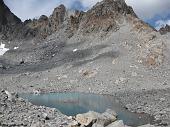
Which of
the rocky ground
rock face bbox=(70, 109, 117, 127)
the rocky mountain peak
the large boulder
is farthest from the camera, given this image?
the rocky mountain peak

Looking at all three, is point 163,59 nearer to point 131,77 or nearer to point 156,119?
point 131,77

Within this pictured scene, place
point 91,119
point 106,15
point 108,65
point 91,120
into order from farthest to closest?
point 106,15 < point 108,65 < point 91,119 < point 91,120

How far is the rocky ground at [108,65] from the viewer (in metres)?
98.9

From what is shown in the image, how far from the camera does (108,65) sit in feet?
450

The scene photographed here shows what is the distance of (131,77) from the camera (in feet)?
395

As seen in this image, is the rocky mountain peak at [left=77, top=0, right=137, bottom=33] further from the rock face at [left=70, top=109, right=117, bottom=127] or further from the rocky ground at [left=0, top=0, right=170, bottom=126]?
the rock face at [left=70, top=109, right=117, bottom=127]

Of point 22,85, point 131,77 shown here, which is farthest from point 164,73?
point 22,85

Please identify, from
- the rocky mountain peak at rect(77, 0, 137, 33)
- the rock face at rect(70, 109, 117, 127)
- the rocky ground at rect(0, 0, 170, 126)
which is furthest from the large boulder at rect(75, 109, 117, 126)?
the rocky mountain peak at rect(77, 0, 137, 33)

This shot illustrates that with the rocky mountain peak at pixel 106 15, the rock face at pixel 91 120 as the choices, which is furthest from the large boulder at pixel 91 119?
the rocky mountain peak at pixel 106 15

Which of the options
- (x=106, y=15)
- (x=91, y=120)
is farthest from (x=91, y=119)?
(x=106, y=15)

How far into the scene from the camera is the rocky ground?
98856mm

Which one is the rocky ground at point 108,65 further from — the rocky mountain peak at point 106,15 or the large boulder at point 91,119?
the large boulder at point 91,119

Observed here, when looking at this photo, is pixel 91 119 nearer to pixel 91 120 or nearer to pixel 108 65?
pixel 91 120

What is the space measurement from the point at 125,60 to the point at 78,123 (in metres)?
98.3
